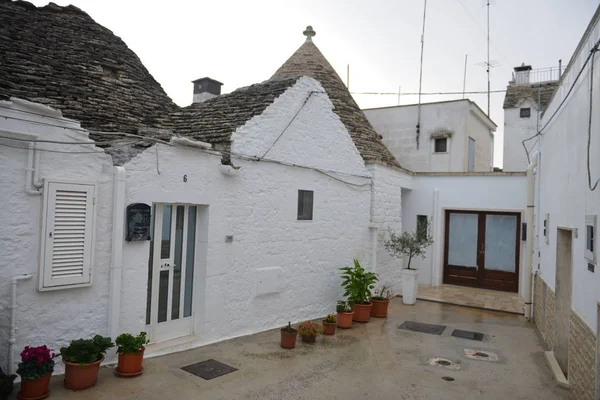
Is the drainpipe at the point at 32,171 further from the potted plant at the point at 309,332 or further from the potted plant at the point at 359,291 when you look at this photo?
the potted plant at the point at 359,291

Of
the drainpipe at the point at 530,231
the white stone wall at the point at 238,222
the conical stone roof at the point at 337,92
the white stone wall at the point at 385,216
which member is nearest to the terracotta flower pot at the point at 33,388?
the white stone wall at the point at 238,222

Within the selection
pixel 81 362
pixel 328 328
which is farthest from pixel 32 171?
pixel 328 328

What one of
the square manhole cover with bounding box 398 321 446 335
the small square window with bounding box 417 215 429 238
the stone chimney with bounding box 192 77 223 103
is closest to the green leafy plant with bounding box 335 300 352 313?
the square manhole cover with bounding box 398 321 446 335

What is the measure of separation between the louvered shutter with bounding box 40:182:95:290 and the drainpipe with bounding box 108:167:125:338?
11.7 inches

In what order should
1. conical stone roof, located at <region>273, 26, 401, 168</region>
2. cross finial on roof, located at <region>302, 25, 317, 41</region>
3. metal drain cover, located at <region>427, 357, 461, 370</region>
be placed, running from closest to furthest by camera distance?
metal drain cover, located at <region>427, 357, 461, 370</region> < conical stone roof, located at <region>273, 26, 401, 168</region> < cross finial on roof, located at <region>302, 25, 317, 41</region>

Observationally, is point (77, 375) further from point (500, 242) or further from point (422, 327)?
point (500, 242)

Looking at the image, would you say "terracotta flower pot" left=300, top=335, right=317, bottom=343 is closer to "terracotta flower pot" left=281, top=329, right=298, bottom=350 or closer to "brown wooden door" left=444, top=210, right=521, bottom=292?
"terracotta flower pot" left=281, top=329, right=298, bottom=350

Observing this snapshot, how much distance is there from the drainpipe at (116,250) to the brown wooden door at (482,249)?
10374 millimetres

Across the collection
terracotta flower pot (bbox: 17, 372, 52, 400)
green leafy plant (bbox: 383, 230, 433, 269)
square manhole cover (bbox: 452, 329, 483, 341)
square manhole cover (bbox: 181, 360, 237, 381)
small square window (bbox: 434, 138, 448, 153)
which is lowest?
square manhole cover (bbox: 452, 329, 483, 341)

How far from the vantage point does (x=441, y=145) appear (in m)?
15.7

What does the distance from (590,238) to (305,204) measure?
523 cm

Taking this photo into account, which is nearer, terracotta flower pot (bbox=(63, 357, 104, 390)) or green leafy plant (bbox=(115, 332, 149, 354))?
terracotta flower pot (bbox=(63, 357, 104, 390))

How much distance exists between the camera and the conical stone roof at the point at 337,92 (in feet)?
40.2

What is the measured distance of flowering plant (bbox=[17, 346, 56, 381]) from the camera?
4.70m
